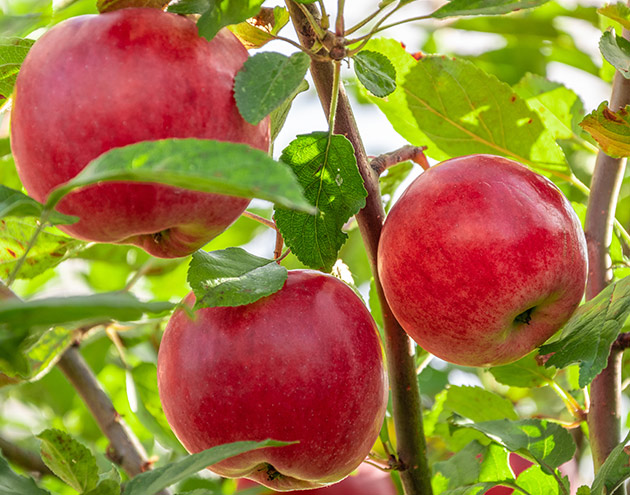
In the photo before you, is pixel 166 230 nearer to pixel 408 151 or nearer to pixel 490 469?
pixel 408 151

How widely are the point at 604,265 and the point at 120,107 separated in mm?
742

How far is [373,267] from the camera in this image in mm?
1009

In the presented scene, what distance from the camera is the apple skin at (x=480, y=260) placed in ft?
A: 2.82

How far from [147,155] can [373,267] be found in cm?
55

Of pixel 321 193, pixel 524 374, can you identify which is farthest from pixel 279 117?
pixel 524 374

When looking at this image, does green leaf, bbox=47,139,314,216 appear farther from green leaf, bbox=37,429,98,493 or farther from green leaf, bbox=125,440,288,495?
green leaf, bbox=37,429,98,493

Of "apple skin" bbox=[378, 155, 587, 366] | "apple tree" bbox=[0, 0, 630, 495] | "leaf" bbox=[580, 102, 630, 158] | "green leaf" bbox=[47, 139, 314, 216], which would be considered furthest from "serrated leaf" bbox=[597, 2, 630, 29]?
"green leaf" bbox=[47, 139, 314, 216]

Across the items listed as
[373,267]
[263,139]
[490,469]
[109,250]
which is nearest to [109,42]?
[263,139]

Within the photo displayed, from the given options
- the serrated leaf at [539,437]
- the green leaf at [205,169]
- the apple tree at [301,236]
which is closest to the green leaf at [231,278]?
the apple tree at [301,236]

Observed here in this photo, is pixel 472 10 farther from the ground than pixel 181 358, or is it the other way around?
pixel 472 10

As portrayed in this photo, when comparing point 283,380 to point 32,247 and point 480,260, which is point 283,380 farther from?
point 32,247

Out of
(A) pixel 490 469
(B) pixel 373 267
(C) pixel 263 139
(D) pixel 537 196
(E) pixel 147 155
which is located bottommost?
(A) pixel 490 469

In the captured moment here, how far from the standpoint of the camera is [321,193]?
840 millimetres

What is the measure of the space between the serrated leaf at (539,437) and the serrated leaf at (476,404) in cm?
18
